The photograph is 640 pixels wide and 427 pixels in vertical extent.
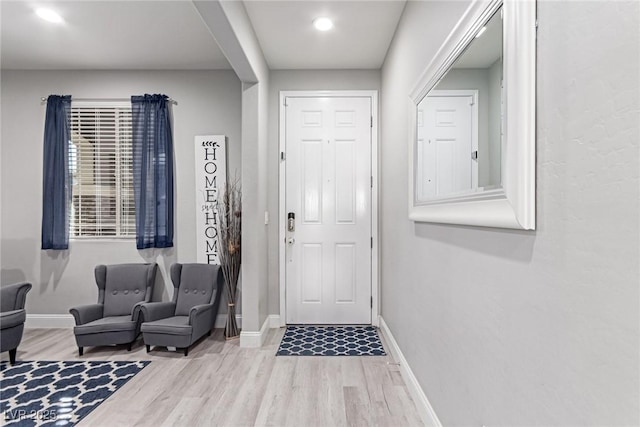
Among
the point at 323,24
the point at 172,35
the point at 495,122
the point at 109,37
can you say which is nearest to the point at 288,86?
the point at 323,24

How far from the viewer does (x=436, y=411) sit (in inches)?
72.7

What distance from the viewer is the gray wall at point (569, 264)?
0.68 metres

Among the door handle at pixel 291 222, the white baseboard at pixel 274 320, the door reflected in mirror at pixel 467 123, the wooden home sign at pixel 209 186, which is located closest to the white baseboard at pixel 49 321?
the white baseboard at pixel 274 320

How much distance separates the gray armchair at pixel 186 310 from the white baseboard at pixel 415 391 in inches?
67.3

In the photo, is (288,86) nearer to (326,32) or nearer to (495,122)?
(326,32)

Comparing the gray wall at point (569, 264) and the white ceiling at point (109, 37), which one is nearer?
the gray wall at point (569, 264)

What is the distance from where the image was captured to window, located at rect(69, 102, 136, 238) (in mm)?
3764

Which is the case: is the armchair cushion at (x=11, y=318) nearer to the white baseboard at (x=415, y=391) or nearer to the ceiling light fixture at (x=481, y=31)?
the white baseboard at (x=415, y=391)

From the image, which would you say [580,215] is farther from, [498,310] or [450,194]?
[450,194]

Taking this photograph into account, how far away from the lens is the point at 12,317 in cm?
280

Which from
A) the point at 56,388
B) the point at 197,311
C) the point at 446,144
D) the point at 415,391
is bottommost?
the point at 56,388

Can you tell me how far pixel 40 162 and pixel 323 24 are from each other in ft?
11.0

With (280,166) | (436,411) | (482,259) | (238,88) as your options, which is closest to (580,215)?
(482,259)

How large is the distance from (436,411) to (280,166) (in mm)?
2621
